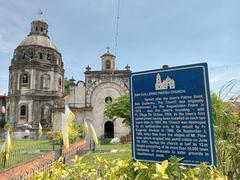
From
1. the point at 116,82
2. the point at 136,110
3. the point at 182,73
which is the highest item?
the point at 116,82

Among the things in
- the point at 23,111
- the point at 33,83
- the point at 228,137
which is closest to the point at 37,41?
the point at 33,83

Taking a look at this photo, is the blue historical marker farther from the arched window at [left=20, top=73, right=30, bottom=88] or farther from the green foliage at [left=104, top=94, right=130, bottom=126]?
the arched window at [left=20, top=73, right=30, bottom=88]

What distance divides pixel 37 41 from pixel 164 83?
3348 cm

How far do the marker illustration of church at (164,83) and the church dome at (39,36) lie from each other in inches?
1284

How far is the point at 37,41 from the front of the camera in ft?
110

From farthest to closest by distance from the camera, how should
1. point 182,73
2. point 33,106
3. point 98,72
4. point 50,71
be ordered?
point 50,71 → point 33,106 → point 98,72 → point 182,73

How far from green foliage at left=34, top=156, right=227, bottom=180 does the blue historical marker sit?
0.43 feet

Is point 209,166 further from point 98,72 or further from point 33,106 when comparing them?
point 33,106

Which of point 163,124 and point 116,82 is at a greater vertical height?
point 116,82

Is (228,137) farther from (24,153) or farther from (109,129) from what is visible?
(109,129)

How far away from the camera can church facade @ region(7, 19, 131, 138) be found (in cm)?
2762

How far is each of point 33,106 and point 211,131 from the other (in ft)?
100

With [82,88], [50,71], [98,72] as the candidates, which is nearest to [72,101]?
[82,88]

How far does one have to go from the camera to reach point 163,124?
2.82 meters
